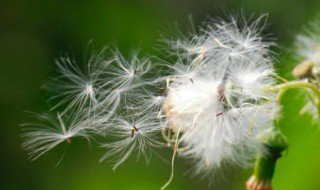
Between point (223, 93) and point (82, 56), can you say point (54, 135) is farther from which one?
point (82, 56)

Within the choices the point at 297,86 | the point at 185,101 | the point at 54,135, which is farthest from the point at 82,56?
the point at 297,86

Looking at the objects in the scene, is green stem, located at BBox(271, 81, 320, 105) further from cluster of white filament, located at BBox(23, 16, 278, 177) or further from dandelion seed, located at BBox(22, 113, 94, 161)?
dandelion seed, located at BBox(22, 113, 94, 161)

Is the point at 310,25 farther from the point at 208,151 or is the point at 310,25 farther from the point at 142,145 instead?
the point at 142,145

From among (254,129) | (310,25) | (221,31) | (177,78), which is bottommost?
(254,129)

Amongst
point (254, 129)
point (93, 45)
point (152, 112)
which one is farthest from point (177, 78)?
point (93, 45)

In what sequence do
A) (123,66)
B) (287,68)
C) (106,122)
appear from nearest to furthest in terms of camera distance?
(106,122) → (123,66) → (287,68)

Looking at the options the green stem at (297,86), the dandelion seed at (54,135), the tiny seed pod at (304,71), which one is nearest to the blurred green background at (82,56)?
the tiny seed pod at (304,71)

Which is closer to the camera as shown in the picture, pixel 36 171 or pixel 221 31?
pixel 221 31
